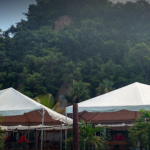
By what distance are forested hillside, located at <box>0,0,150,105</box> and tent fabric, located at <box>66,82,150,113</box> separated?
496 inches

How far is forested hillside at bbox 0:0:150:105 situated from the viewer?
987 inches

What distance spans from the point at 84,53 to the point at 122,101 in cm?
2312

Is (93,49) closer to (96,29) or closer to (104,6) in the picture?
(96,29)

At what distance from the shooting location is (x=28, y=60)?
28.7 m

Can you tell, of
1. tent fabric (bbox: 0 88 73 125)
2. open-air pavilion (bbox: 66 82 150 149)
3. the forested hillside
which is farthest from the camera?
the forested hillside

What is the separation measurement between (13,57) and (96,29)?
37.8 feet

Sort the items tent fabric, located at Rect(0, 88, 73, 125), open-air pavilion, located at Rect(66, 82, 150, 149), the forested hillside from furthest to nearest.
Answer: the forested hillside
tent fabric, located at Rect(0, 88, 73, 125)
open-air pavilion, located at Rect(66, 82, 150, 149)

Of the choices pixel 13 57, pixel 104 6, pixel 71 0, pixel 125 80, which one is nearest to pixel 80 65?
pixel 125 80

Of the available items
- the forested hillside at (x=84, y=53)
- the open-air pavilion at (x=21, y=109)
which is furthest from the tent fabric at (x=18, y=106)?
the forested hillside at (x=84, y=53)

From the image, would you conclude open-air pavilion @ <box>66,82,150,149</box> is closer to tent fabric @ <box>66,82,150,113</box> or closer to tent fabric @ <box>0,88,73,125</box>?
tent fabric @ <box>66,82,150,113</box>

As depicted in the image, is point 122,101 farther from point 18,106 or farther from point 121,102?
point 18,106

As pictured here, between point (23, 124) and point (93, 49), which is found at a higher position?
point (93, 49)

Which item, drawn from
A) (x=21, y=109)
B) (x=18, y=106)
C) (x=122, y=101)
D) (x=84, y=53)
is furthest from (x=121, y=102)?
(x=84, y=53)

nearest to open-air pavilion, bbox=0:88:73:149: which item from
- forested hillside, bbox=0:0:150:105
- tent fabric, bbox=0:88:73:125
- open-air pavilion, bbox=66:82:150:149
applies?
tent fabric, bbox=0:88:73:125
